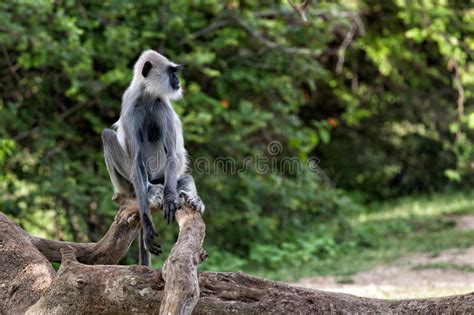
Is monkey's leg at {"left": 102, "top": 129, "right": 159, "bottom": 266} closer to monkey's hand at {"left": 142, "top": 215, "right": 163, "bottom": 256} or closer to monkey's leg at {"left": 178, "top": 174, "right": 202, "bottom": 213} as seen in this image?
monkey's leg at {"left": 178, "top": 174, "right": 202, "bottom": 213}

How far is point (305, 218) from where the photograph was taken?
974 centimetres

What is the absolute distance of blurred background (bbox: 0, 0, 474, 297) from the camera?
292 inches

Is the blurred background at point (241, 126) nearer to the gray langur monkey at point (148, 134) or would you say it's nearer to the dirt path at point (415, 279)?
the dirt path at point (415, 279)

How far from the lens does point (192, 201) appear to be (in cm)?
421

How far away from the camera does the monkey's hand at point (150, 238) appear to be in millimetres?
4008

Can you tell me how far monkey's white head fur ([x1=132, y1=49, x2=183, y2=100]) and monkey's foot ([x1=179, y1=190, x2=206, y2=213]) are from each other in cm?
96

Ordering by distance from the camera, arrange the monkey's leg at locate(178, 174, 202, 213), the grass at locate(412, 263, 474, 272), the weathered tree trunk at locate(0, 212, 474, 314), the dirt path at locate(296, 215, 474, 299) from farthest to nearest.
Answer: the grass at locate(412, 263, 474, 272) < the dirt path at locate(296, 215, 474, 299) < the monkey's leg at locate(178, 174, 202, 213) < the weathered tree trunk at locate(0, 212, 474, 314)

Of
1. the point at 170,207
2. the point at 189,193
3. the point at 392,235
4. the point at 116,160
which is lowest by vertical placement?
the point at 170,207

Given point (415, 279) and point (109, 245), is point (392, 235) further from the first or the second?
point (109, 245)

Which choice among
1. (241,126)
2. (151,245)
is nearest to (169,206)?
(151,245)

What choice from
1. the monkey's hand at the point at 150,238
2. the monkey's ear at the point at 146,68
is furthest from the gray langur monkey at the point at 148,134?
the monkey's hand at the point at 150,238

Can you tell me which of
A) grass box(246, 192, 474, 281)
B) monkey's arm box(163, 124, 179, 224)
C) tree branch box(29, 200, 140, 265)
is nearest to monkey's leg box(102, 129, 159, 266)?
monkey's arm box(163, 124, 179, 224)

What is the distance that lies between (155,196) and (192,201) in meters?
0.49

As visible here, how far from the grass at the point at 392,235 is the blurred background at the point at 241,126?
0.11ft
